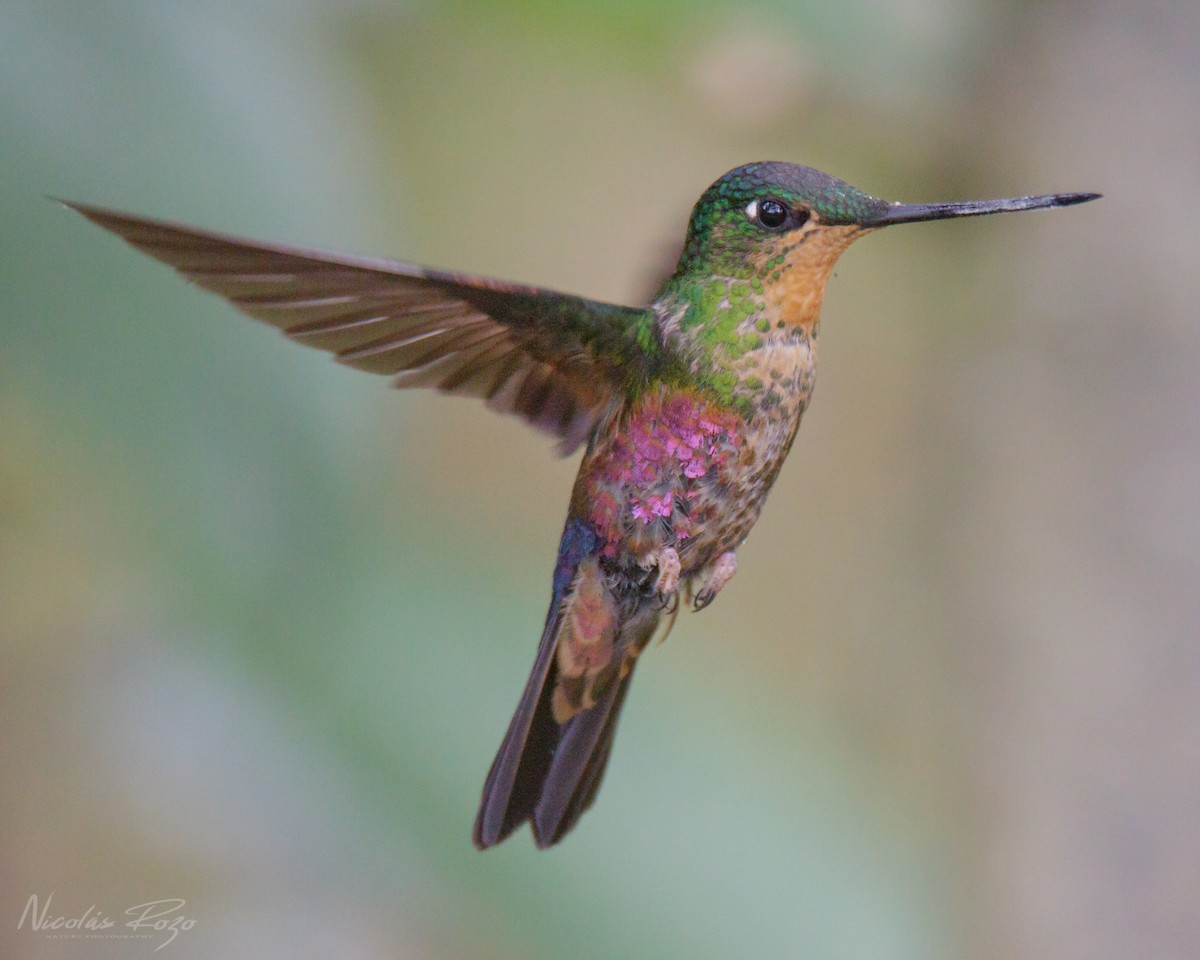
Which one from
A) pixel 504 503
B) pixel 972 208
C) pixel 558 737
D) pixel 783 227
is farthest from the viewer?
pixel 504 503

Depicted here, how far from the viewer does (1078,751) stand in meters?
2.40

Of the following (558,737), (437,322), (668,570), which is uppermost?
(437,322)

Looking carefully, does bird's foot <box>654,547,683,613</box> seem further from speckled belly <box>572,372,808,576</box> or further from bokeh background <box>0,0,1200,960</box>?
bokeh background <box>0,0,1200,960</box>

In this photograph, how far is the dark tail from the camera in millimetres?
790

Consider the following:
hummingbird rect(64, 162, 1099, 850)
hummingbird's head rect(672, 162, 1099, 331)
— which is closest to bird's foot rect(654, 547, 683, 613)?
hummingbird rect(64, 162, 1099, 850)

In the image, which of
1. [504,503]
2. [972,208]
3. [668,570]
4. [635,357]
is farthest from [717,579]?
[504,503]

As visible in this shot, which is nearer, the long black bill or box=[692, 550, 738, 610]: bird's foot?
the long black bill

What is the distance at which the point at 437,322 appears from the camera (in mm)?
677

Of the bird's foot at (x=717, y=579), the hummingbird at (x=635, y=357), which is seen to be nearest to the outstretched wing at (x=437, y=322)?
the hummingbird at (x=635, y=357)

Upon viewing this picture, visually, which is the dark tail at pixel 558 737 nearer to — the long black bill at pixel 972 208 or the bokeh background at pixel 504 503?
the bokeh background at pixel 504 503

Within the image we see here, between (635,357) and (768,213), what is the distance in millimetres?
105

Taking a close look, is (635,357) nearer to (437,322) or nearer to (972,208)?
(437,322)

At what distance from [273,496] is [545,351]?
280 mm

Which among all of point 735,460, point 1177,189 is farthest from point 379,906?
point 1177,189
